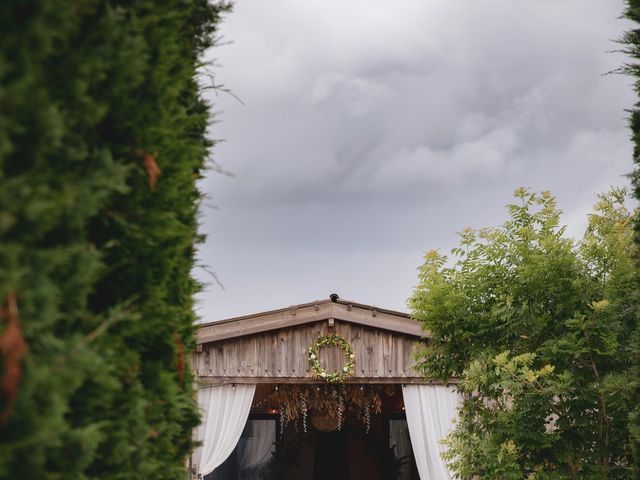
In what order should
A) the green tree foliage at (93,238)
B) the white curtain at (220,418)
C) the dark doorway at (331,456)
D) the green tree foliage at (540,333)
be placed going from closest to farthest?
the green tree foliage at (93,238)
the green tree foliage at (540,333)
the white curtain at (220,418)
the dark doorway at (331,456)

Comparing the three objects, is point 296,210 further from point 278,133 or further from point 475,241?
point 475,241

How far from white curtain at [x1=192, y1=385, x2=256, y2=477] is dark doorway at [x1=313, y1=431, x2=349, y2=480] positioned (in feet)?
15.2

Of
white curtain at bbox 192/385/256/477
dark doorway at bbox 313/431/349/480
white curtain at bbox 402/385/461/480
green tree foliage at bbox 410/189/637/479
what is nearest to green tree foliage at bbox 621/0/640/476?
green tree foliage at bbox 410/189/637/479

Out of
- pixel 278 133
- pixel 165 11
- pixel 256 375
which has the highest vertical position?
pixel 278 133

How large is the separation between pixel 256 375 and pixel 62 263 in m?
8.14

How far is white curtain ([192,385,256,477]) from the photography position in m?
10.0

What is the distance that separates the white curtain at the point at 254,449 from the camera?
1412 centimetres

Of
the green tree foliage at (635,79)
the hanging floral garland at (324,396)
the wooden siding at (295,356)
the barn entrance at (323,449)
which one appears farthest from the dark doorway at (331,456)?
the green tree foliage at (635,79)

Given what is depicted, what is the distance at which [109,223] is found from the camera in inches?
89.7

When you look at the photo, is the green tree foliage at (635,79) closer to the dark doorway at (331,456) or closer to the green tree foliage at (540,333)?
the green tree foliage at (540,333)

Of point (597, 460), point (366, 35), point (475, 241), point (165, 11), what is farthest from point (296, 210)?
point (165, 11)

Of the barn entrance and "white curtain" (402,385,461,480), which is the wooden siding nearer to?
"white curtain" (402,385,461,480)

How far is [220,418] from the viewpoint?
33.1ft

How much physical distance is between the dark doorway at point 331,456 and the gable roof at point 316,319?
211 inches
